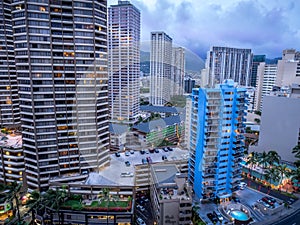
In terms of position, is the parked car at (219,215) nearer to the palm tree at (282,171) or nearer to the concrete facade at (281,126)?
the palm tree at (282,171)

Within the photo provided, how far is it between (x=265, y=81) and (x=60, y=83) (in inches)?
1182

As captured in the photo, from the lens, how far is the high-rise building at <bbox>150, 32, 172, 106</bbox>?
2666 cm

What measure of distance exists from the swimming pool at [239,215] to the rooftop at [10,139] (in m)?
13.1

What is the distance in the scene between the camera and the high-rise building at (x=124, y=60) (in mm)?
24609

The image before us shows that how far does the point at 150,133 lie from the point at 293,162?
39.7 feet

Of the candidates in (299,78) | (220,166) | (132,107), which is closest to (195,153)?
(220,166)

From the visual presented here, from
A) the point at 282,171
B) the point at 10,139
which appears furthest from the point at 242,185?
the point at 10,139

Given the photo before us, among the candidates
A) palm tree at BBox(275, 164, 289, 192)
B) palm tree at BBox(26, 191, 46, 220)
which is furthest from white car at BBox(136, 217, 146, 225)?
palm tree at BBox(275, 164, 289, 192)

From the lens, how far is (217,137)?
11.8 metres

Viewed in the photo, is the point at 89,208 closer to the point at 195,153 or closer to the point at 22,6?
the point at 195,153

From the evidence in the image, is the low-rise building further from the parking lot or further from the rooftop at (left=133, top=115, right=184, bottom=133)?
the rooftop at (left=133, top=115, right=184, bottom=133)

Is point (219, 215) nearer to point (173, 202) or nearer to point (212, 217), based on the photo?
point (212, 217)

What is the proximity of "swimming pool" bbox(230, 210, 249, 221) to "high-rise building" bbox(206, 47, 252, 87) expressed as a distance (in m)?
18.8

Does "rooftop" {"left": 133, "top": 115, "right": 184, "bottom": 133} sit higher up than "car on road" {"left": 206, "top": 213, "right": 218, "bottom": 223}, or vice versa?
"rooftop" {"left": 133, "top": 115, "right": 184, "bottom": 133}
